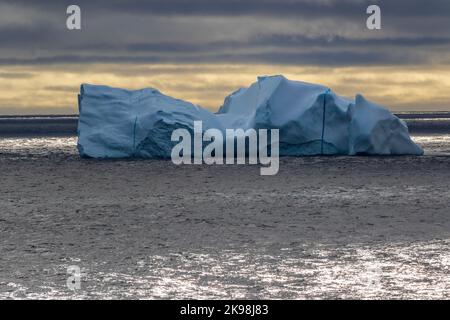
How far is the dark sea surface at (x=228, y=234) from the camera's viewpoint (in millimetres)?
8344

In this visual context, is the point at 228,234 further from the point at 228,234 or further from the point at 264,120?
the point at 264,120

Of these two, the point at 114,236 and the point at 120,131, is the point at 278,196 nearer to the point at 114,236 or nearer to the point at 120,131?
the point at 114,236

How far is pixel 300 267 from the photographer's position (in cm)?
932

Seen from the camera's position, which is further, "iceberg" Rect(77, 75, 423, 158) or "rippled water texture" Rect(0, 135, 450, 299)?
"iceberg" Rect(77, 75, 423, 158)

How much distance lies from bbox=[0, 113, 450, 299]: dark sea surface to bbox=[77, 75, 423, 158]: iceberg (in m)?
2.04

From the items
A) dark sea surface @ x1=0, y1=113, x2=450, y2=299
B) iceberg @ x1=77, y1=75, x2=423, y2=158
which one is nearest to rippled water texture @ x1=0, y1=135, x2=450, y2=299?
dark sea surface @ x1=0, y1=113, x2=450, y2=299

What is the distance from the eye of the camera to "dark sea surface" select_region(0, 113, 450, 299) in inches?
328

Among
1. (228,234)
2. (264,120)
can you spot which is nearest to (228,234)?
(228,234)

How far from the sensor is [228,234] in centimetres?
1214

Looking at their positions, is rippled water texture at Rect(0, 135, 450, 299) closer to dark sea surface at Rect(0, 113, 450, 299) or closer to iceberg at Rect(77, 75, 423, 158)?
dark sea surface at Rect(0, 113, 450, 299)

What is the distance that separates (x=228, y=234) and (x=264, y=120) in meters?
12.8

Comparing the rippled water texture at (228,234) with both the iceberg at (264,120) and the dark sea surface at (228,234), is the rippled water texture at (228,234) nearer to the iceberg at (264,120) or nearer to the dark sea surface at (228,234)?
the dark sea surface at (228,234)

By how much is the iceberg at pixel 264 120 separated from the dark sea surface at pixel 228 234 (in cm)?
204
